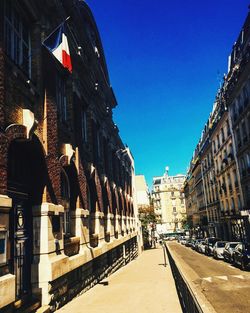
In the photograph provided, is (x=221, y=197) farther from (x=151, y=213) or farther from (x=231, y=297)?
(x=231, y=297)

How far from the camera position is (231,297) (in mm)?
12805

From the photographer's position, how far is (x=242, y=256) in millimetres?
20266

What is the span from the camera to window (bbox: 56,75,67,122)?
12477 mm

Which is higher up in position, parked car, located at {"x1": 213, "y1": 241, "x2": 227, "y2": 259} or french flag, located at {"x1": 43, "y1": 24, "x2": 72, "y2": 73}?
french flag, located at {"x1": 43, "y1": 24, "x2": 72, "y2": 73}

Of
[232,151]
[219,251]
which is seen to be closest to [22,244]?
[219,251]

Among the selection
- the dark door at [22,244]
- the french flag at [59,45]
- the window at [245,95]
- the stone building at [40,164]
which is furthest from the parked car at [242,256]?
the window at [245,95]

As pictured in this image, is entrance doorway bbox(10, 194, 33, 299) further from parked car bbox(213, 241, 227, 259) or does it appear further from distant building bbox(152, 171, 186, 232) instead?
distant building bbox(152, 171, 186, 232)

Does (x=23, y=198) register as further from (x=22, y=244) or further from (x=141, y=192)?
(x=141, y=192)

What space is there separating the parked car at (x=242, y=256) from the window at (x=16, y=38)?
16.9 metres

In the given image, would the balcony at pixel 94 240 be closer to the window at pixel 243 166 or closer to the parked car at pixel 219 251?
the parked car at pixel 219 251

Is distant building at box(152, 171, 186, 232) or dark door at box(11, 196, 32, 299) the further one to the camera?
distant building at box(152, 171, 186, 232)

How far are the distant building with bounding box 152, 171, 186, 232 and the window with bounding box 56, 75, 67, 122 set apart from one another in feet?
340

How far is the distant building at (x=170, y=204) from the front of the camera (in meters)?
116

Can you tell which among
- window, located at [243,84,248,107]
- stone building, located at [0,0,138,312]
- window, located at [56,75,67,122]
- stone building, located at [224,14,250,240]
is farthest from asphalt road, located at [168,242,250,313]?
window, located at [243,84,248,107]
